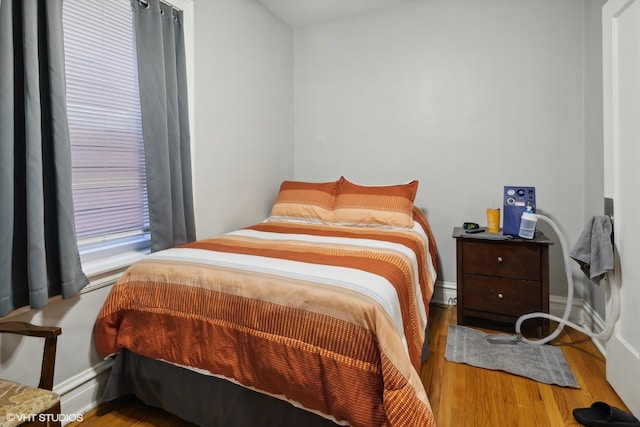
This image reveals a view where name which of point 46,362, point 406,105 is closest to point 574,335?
point 406,105

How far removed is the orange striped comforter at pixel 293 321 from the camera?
1.10m

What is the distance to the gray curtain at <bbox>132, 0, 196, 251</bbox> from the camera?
1961 millimetres

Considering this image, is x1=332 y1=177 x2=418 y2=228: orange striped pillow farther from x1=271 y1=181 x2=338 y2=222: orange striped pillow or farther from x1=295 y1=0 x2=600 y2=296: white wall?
x1=295 y1=0 x2=600 y2=296: white wall

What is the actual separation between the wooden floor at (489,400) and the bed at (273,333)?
0.11 m

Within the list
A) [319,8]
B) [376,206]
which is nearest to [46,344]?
[376,206]

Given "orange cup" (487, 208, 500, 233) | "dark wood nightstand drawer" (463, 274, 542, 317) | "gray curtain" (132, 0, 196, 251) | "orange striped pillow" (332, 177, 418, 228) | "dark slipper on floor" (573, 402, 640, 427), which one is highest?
"gray curtain" (132, 0, 196, 251)

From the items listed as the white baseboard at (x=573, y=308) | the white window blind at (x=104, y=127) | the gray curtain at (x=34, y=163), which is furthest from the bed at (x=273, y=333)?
the white baseboard at (x=573, y=308)

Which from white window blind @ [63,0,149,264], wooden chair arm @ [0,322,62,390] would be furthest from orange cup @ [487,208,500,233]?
wooden chair arm @ [0,322,62,390]

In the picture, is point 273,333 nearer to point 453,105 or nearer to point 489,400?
point 489,400

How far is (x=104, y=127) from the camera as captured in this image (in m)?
1.85

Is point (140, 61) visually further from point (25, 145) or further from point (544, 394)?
point (544, 394)

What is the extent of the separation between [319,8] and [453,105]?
4.88 feet

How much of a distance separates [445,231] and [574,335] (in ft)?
3.70

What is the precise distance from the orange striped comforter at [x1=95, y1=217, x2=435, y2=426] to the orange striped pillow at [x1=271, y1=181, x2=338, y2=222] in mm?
869
